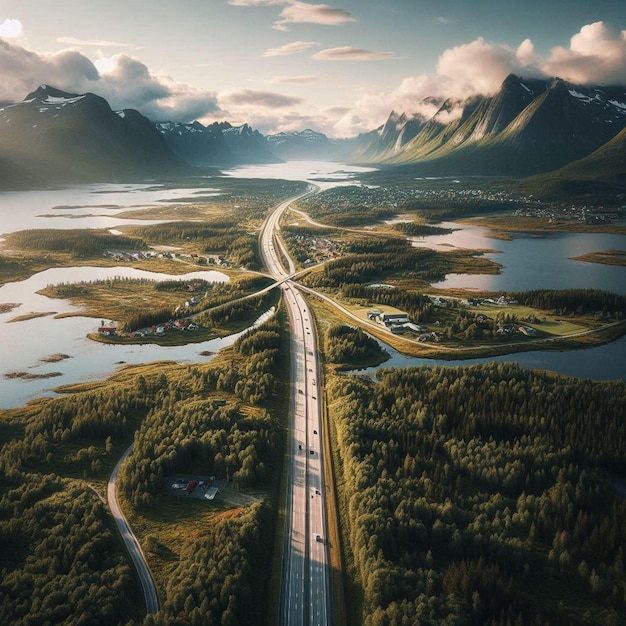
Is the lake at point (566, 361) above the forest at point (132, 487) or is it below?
above

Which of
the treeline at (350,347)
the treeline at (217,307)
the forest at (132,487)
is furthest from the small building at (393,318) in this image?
the forest at (132,487)

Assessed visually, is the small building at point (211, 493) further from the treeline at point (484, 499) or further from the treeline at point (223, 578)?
the treeline at point (484, 499)

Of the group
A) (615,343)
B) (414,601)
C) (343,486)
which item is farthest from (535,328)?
(414,601)

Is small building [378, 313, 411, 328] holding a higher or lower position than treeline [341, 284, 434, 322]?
lower

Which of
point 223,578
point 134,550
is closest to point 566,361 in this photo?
point 223,578

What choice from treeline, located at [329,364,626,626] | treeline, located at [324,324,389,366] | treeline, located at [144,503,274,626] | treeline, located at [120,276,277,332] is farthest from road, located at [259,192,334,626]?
treeline, located at [120,276,277,332]

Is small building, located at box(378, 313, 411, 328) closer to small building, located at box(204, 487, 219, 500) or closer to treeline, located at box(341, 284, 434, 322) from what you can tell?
treeline, located at box(341, 284, 434, 322)

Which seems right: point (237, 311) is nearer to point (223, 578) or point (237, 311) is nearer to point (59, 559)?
point (59, 559)
